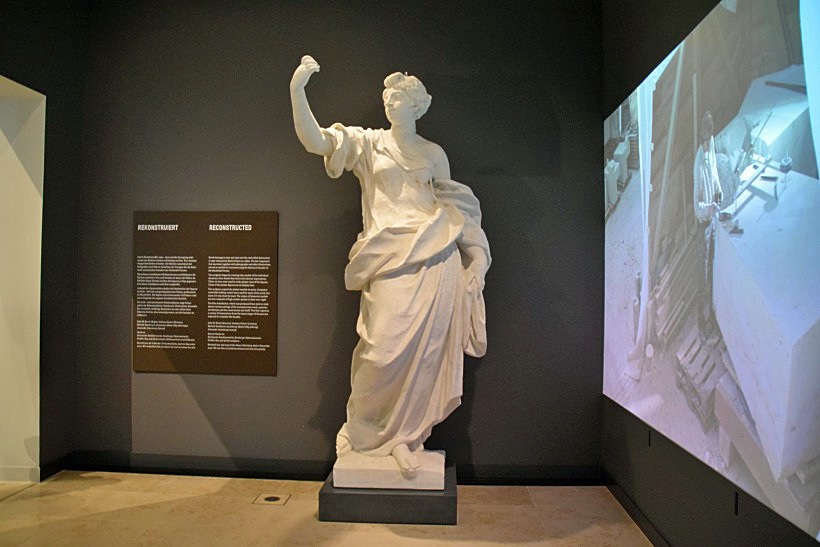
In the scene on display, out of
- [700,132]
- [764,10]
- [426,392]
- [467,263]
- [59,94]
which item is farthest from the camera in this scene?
[59,94]

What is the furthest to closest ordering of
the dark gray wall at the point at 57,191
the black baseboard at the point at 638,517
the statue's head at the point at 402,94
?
the dark gray wall at the point at 57,191 → the statue's head at the point at 402,94 → the black baseboard at the point at 638,517

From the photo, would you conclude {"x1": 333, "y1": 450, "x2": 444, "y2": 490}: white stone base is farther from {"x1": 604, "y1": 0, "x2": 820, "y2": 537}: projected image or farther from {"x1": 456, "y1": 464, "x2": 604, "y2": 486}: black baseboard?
{"x1": 604, "y1": 0, "x2": 820, "y2": 537}: projected image

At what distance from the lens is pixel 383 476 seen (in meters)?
3.40

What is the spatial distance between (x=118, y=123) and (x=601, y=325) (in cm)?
355

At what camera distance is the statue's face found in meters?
3.52

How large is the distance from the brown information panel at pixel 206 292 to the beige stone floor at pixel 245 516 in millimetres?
789

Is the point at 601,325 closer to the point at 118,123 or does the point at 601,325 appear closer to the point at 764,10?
the point at 764,10

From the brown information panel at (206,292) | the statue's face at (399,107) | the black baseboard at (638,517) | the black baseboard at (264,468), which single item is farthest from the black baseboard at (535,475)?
the statue's face at (399,107)

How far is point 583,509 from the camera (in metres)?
3.64

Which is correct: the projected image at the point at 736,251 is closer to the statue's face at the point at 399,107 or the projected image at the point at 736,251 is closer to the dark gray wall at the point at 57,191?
the statue's face at the point at 399,107

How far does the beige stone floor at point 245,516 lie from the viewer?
125 inches

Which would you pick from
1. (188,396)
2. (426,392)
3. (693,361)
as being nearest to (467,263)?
(426,392)

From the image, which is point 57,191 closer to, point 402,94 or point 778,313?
point 402,94

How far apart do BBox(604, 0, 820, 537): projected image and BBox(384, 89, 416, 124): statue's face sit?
4.15 ft
